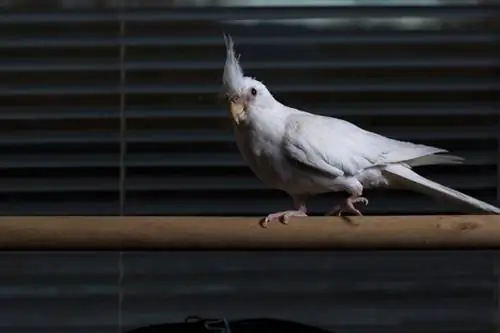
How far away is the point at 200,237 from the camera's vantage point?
0.91 metres

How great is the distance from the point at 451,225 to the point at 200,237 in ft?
0.86

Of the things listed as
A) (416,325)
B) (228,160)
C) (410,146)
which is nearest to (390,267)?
(416,325)

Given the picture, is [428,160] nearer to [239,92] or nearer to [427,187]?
[427,187]

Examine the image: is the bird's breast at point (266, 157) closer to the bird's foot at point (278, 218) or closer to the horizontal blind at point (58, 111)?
the bird's foot at point (278, 218)

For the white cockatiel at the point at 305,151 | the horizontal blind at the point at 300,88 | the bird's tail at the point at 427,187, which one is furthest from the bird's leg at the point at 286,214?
the horizontal blind at the point at 300,88

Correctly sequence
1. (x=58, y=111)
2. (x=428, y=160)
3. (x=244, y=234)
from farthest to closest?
(x=58, y=111)
(x=428, y=160)
(x=244, y=234)

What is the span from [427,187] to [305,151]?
0.15 meters

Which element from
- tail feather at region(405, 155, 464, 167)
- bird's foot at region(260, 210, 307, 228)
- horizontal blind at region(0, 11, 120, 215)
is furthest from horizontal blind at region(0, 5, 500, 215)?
bird's foot at region(260, 210, 307, 228)

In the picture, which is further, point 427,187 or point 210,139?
point 210,139

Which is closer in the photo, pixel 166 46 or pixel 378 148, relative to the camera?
pixel 378 148

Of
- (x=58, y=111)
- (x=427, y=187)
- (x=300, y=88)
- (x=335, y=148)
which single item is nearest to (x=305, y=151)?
(x=335, y=148)

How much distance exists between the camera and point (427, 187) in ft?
3.26

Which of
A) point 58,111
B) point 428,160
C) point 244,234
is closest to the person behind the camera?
point 244,234

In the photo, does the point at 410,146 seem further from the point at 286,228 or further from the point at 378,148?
the point at 286,228
